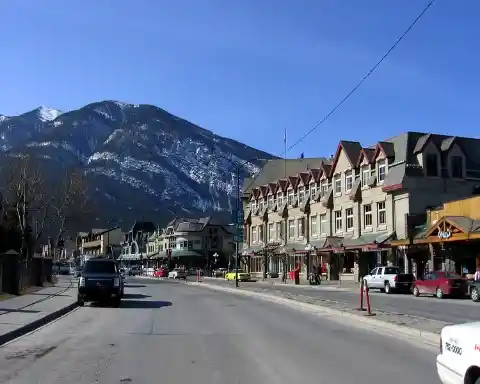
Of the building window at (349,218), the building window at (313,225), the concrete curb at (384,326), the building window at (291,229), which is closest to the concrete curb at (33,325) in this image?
the concrete curb at (384,326)

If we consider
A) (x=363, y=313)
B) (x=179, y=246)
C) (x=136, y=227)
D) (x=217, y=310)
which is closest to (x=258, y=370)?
(x=363, y=313)

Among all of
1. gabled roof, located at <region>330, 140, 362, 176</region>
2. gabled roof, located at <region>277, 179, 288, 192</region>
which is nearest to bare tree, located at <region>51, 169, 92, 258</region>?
gabled roof, located at <region>330, 140, 362, 176</region>

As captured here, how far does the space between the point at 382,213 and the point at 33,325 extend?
39.8m

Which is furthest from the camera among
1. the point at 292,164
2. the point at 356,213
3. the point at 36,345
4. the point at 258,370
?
the point at 292,164

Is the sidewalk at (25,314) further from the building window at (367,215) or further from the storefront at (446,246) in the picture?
the building window at (367,215)

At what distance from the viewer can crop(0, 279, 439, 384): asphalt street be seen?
9656mm

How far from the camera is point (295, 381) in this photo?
9234 mm

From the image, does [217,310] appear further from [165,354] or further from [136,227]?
[136,227]

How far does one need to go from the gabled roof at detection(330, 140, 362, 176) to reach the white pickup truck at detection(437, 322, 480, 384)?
51.4m

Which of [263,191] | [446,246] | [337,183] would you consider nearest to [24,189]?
[446,246]

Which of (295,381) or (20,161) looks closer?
(295,381)

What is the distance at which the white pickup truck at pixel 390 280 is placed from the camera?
39.7 meters

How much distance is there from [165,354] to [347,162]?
160 feet

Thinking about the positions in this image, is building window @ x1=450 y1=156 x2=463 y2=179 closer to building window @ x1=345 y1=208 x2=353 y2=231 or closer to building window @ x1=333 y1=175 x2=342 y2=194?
building window @ x1=345 y1=208 x2=353 y2=231
